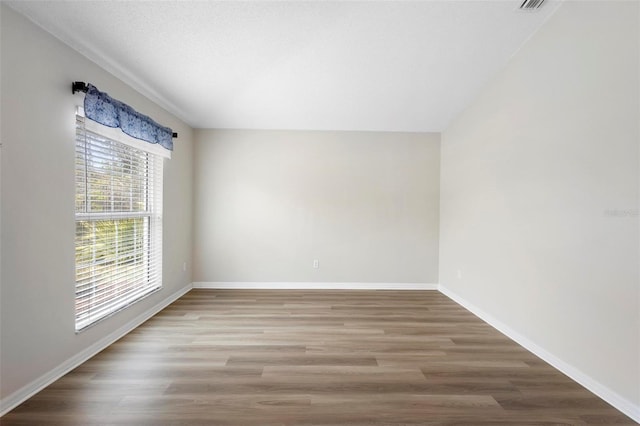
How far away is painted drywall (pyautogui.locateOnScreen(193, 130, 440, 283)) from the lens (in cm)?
405

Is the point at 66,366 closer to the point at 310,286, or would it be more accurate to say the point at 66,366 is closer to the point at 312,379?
the point at 312,379

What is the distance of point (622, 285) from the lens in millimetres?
1714

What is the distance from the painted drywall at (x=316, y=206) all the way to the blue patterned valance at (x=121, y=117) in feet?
3.63

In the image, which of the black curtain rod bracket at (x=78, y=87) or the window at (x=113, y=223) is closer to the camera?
the black curtain rod bracket at (x=78, y=87)

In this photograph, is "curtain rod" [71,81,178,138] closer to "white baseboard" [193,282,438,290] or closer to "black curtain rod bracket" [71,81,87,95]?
"black curtain rod bracket" [71,81,87,95]

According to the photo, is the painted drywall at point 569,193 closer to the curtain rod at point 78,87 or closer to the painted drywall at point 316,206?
the painted drywall at point 316,206

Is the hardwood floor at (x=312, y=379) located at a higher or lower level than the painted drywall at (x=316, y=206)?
lower

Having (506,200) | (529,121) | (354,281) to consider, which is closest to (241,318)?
(354,281)

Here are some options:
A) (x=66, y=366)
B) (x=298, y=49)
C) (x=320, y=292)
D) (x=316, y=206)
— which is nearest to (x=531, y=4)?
(x=298, y=49)

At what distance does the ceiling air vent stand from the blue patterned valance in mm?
3363

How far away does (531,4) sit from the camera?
2111 mm

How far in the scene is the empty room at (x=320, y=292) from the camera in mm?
1670

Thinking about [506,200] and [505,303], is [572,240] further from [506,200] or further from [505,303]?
[505,303]

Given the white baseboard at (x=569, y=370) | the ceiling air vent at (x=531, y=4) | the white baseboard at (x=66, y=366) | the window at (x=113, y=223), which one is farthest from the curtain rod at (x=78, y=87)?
the white baseboard at (x=569, y=370)
